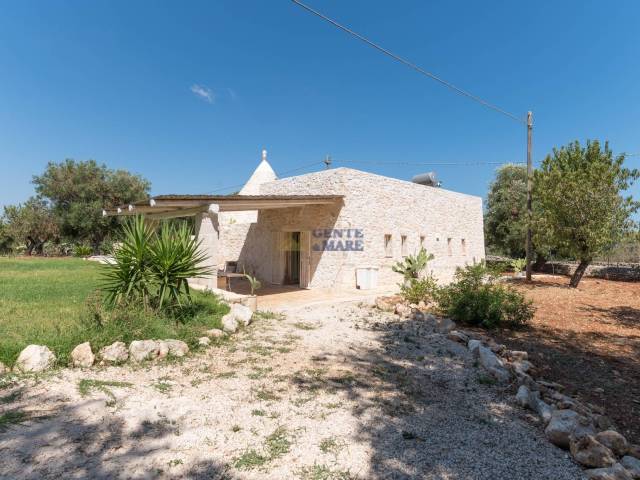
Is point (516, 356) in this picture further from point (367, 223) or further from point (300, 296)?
point (367, 223)

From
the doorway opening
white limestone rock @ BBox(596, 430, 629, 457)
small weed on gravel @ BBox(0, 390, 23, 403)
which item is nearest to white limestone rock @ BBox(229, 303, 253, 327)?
small weed on gravel @ BBox(0, 390, 23, 403)

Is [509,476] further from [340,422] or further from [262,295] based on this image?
[262,295]

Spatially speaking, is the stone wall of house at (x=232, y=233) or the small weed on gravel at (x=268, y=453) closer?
the small weed on gravel at (x=268, y=453)

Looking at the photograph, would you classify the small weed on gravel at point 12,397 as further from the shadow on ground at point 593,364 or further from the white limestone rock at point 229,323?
the shadow on ground at point 593,364

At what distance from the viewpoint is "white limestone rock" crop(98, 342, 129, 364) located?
→ 174 inches

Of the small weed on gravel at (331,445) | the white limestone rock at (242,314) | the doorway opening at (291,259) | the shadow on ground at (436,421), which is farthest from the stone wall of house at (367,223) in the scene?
the small weed on gravel at (331,445)

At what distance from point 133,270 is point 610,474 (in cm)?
611

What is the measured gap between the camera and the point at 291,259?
1384 cm

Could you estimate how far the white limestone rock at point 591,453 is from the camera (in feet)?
8.71

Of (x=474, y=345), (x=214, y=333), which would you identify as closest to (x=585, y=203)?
(x=474, y=345)

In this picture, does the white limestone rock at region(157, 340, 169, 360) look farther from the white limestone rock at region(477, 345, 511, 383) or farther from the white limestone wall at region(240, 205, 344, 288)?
the white limestone wall at region(240, 205, 344, 288)

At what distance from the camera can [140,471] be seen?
250 centimetres

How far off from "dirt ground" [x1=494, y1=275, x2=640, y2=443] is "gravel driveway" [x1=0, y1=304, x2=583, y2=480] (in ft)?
3.59

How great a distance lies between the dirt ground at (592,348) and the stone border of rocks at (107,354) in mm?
4901
